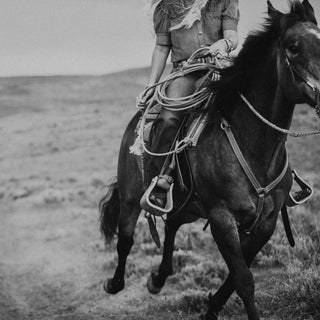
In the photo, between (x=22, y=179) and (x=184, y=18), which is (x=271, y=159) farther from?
(x=22, y=179)

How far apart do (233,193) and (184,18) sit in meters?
2.03

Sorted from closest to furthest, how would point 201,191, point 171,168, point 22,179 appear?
point 201,191 < point 171,168 < point 22,179

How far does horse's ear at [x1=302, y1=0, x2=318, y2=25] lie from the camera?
4.21 m

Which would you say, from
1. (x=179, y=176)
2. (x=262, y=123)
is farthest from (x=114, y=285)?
(x=262, y=123)

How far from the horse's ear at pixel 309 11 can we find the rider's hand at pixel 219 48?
1.10 meters

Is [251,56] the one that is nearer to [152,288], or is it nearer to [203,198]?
[203,198]

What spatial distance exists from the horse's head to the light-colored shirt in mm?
1017

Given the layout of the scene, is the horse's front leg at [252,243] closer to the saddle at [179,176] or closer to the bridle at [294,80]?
the saddle at [179,176]

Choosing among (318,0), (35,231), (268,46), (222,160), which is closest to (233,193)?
(222,160)

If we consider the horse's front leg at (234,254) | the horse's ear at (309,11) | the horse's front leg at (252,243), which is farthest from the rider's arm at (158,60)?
the horse's front leg at (252,243)

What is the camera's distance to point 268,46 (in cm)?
447

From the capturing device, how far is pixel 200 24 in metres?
5.36

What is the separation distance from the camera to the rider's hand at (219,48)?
203 inches

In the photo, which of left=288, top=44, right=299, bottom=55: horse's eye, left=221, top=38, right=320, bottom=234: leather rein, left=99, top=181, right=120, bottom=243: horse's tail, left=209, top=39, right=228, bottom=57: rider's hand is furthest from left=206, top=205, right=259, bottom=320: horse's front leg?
left=99, top=181, right=120, bottom=243: horse's tail
